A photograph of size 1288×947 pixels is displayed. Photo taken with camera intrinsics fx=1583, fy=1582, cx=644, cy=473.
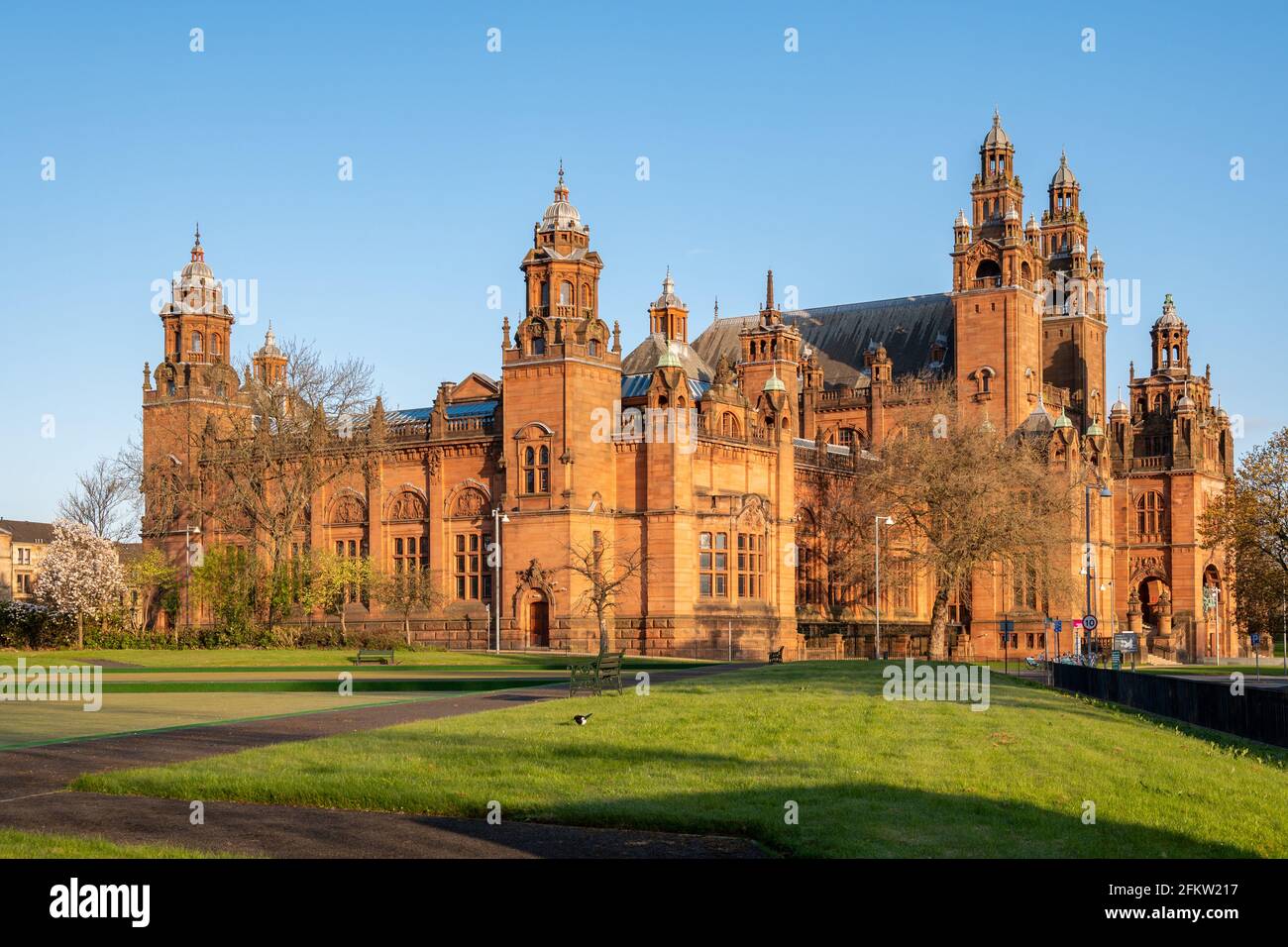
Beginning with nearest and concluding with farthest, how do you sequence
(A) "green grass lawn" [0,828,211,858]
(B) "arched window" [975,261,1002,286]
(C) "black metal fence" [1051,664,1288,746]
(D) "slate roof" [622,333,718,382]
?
(A) "green grass lawn" [0,828,211,858]
(C) "black metal fence" [1051,664,1288,746]
(D) "slate roof" [622,333,718,382]
(B) "arched window" [975,261,1002,286]

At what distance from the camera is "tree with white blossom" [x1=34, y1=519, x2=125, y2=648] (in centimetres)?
7200

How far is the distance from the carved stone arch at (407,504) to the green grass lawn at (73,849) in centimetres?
6335

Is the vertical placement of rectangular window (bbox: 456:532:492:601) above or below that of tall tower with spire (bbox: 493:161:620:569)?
below

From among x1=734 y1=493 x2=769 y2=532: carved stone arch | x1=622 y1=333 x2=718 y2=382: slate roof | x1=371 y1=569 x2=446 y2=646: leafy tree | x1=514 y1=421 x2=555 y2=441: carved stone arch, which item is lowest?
x1=371 y1=569 x2=446 y2=646: leafy tree

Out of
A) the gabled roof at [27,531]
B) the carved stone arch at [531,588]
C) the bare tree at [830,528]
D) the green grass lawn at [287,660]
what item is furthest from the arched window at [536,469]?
the gabled roof at [27,531]

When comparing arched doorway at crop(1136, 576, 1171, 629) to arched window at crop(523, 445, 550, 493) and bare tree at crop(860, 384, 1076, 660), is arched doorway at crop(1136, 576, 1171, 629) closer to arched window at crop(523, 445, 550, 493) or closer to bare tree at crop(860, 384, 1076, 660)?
bare tree at crop(860, 384, 1076, 660)

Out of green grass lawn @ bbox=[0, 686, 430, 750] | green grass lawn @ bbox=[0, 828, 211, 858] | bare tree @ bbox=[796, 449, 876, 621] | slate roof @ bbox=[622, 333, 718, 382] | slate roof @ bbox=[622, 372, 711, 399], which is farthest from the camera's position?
slate roof @ bbox=[622, 333, 718, 382]

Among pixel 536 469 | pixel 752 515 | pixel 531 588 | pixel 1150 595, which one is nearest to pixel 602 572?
pixel 531 588

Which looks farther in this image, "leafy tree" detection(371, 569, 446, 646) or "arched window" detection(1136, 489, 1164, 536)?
"arched window" detection(1136, 489, 1164, 536)

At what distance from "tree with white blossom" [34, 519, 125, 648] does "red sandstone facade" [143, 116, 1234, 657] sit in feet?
27.9

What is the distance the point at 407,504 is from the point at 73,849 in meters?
65.6

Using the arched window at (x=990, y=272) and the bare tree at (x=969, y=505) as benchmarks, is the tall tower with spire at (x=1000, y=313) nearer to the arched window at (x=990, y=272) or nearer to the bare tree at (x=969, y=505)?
the arched window at (x=990, y=272)

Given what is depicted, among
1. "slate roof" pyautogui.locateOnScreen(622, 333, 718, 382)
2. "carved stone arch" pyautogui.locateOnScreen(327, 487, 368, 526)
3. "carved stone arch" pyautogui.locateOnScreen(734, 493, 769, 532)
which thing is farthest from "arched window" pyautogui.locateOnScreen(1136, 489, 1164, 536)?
"carved stone arch" pyautogui.locateOnScreen(327, 487, 368, 526)
